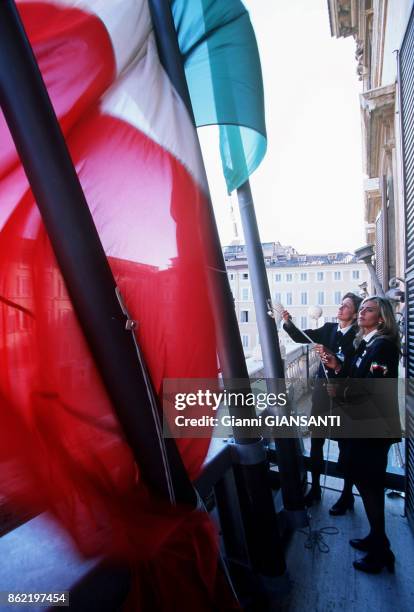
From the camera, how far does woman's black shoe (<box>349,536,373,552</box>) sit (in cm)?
205

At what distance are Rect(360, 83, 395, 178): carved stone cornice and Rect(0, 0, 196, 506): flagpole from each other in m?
4.31

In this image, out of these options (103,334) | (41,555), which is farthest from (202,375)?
(41,555)

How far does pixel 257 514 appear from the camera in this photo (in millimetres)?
1767

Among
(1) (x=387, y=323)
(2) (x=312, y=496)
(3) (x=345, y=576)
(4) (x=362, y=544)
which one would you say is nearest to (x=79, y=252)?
(1) (x=387, y=323)

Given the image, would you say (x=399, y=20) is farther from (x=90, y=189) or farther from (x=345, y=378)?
(x=90, y=189)

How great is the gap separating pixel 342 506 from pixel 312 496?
23 cm

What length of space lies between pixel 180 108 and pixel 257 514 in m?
2.29

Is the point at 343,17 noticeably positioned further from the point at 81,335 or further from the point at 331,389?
the point at 81,335

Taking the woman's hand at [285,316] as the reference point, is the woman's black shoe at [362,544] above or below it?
below

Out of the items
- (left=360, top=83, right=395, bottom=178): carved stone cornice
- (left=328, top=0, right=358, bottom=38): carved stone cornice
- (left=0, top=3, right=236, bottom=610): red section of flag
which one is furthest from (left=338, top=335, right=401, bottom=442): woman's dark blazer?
(left=328, top=0, right=358, bottom=38): carved stone cornice

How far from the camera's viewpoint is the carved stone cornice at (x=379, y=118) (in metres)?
3.93

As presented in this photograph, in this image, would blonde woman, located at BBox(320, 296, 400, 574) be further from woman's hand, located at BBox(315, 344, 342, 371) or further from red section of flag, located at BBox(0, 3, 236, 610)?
red section of flag, located at BBox(0, 3, 236, 610)

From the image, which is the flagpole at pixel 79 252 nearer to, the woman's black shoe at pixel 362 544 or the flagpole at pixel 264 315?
the flagpole at pixel 264 315

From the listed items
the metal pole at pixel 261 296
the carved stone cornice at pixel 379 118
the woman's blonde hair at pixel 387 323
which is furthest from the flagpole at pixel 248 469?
the carved stone cornice at pixel 379 118
